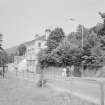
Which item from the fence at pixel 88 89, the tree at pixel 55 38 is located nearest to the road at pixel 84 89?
the fence at pixel 88 89

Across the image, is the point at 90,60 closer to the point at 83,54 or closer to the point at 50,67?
the point at 83,54

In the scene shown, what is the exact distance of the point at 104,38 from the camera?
30.3 meters

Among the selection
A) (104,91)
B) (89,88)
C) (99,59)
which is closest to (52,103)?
(89,88)

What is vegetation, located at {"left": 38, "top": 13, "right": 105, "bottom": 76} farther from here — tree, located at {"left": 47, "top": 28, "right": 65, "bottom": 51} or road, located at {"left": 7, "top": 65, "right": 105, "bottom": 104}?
road, located at {"left": 7, "top": 65, "right": 105, "bottom": 104}

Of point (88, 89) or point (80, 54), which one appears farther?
point (80, 54)

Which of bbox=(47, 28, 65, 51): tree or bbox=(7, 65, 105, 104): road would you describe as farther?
bbox=(47, 28, 65, 51): tree

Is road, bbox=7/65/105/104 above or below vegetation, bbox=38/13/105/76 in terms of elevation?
below

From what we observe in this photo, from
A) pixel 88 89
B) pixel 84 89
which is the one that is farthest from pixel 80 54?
pixel 88 89

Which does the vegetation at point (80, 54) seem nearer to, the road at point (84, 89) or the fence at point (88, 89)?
the road at point (84, 89)

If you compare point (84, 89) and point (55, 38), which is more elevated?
point (55, 38)

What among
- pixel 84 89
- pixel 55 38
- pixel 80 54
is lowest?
pixel 84 89

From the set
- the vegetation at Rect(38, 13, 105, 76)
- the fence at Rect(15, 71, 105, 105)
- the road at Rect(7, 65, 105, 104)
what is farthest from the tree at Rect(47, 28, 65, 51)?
the fence at Rect(15, 71, 105, 105)

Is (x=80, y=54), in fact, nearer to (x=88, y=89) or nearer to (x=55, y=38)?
(x=55, y=38)

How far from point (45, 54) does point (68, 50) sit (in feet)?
17.8
